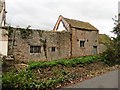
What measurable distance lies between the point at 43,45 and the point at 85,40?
773 centimetres

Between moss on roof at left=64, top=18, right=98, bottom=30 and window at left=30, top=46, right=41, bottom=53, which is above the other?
moss on roof at left=64, top=18, right=98, bottom=30

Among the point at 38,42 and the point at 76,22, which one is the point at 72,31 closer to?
the point at 76,22

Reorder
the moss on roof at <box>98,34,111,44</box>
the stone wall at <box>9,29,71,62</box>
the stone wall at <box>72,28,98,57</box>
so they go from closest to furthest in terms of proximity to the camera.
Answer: the stone wall at <box>9,29,71,62</box>, the moss on roof at <box>98,34,111,44</box>, the stone wall at <box>72,28,98,57</box>

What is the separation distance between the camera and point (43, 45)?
26688 millimetres

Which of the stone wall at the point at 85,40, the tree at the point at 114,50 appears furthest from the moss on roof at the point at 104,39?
the stone wall at the point at 85,40

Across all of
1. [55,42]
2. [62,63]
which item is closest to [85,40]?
[55,42]

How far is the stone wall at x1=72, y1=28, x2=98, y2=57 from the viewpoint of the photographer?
99.9 ft

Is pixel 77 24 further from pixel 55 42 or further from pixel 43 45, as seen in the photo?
pixel 43 45

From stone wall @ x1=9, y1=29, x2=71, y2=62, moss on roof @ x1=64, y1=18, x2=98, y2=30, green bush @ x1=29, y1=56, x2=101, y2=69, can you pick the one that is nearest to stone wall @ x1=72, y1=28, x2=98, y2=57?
moss on roof @ x1=64, y1=18, x2=98, y2=30

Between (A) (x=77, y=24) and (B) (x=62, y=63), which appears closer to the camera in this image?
(B) (x=62, y=63)

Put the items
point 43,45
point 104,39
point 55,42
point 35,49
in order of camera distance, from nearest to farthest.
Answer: point 35,49 → point 43,45 → point 55,42 → point 104,39

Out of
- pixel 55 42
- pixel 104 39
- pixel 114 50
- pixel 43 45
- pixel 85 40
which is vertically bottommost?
pixel 114 50

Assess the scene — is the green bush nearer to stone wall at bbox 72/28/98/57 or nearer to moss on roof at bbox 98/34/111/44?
moss on roof at bbox 98/34/111/44

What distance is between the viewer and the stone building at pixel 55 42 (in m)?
24.5
